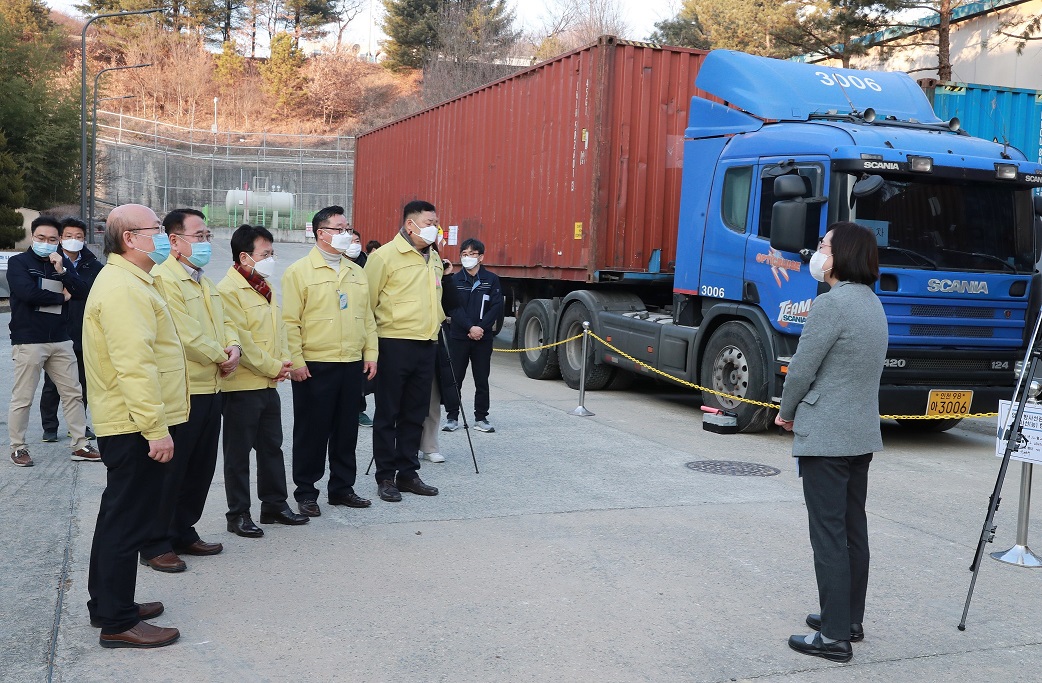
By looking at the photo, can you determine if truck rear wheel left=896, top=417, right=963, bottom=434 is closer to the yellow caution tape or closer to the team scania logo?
the yellow caution tape

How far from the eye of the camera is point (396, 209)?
19766mm

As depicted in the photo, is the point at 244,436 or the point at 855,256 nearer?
the point at 855,256

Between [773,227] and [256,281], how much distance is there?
16.0 ft

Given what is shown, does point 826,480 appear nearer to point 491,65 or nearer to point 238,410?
point 238,410

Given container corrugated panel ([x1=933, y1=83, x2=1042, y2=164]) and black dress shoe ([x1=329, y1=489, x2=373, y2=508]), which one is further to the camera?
container corrugated panel ([x1=933, y1=83, x2=1042, y2=164])

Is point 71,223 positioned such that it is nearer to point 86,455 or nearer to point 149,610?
point 86,455

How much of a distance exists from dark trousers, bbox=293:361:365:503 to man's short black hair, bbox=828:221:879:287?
10.4 ft

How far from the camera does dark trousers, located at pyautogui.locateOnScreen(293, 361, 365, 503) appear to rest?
627cm

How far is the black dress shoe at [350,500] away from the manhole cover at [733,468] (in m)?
2.85

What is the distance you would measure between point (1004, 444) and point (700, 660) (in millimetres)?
2326

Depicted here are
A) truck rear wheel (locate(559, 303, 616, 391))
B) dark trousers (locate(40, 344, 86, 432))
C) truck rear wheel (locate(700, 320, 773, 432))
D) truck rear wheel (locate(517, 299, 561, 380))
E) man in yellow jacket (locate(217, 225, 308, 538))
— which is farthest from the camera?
truck rear wheel (locate(517, 299, 561, 380))

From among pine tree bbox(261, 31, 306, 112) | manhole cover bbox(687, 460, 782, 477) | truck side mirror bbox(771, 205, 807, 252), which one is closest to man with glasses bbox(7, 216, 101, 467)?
manhole cover bbox(687, 460, 782, 477)

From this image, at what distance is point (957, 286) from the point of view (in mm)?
8945

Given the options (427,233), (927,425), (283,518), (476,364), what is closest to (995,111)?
(927,425)
